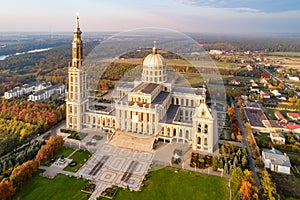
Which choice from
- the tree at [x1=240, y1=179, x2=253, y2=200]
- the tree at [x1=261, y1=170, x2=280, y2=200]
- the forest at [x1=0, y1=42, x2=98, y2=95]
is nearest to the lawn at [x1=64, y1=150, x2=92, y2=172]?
the tree at [x1=240, y1=179, x2=253, y2=200]

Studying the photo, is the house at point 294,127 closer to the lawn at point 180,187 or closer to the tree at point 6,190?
the lawn at point 180,187

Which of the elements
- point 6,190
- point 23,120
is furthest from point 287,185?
point 23,120

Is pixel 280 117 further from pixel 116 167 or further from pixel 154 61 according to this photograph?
pixel 116 167

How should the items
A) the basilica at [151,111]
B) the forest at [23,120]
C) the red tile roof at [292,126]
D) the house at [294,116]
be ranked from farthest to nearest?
the house at [294,116] → the red tile roof at [292,126] → the forest at [23,120] → the basilica at [151,111]

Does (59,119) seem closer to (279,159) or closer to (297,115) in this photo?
(279,159)

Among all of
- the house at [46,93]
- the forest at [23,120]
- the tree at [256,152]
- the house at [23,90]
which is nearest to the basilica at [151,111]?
the forest at [23,120]

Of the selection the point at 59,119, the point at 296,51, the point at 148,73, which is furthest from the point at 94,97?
the point at 296,51
